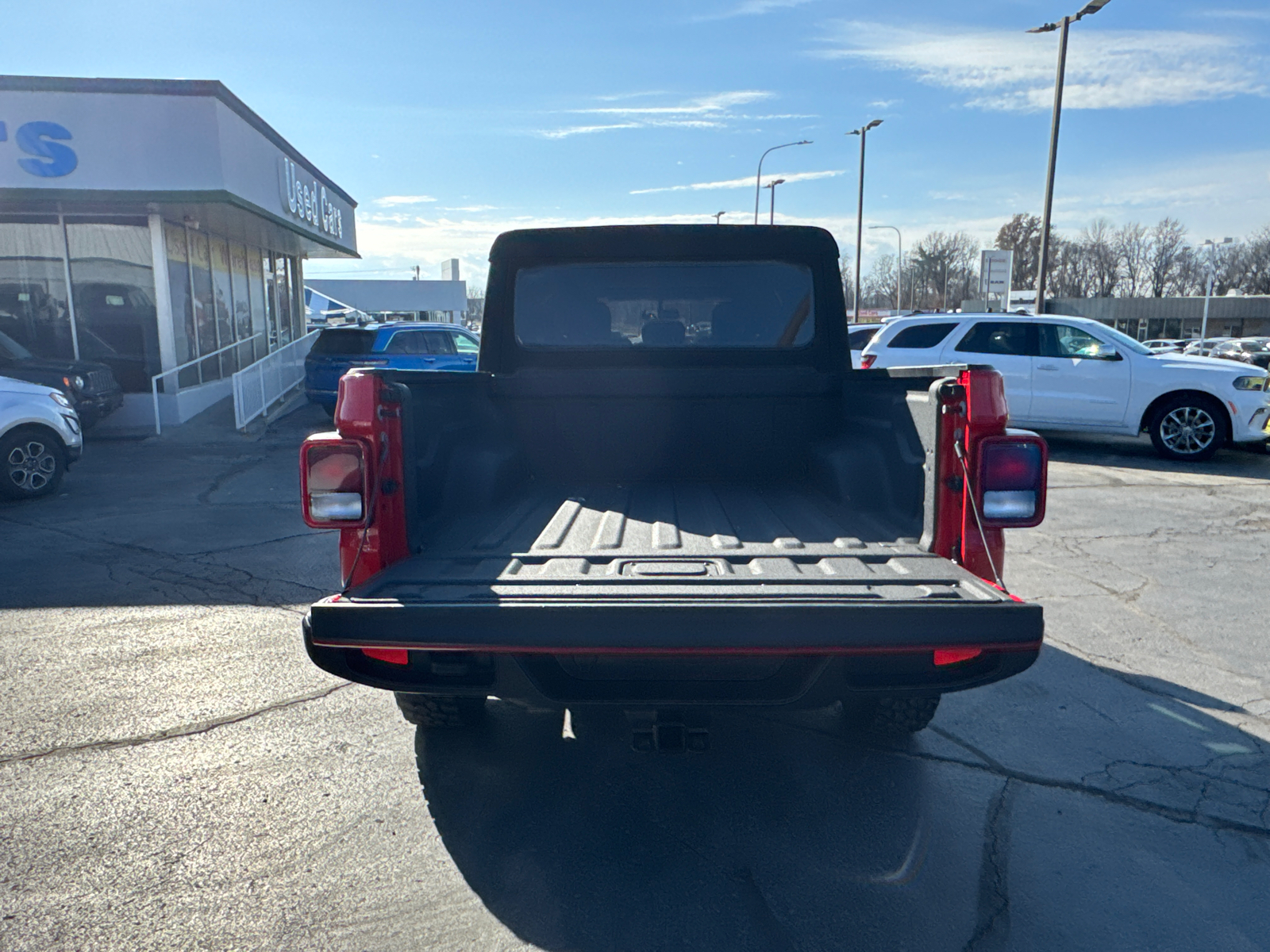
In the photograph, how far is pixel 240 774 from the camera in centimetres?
328

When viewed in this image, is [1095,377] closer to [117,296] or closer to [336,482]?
[336,482]

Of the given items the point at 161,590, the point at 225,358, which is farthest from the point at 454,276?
the point at 161,590

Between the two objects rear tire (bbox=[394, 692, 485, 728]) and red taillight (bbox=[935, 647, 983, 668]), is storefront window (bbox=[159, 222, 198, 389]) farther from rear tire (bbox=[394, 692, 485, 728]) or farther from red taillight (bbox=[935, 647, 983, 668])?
red taillight (bbox=[935, 647, 983, 668])

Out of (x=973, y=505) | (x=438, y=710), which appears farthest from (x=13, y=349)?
(x=973, y=505)

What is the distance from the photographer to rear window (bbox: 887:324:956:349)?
12023 mm

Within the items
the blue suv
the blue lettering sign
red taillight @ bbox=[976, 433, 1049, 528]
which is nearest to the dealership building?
the blue lettering sign

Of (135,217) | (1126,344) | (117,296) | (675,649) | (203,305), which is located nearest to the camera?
(675,649)

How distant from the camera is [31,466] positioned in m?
8.52

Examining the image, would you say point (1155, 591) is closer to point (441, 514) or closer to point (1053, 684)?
point (1053, 684)

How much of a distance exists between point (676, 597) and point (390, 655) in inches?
35.2

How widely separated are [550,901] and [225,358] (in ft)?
57.7

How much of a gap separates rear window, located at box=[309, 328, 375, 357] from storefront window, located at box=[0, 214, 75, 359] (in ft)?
13.3

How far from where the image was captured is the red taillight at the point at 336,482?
268 cm

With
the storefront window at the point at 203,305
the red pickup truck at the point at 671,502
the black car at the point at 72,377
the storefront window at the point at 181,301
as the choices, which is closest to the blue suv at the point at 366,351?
the storefront window at the point at 181,301
